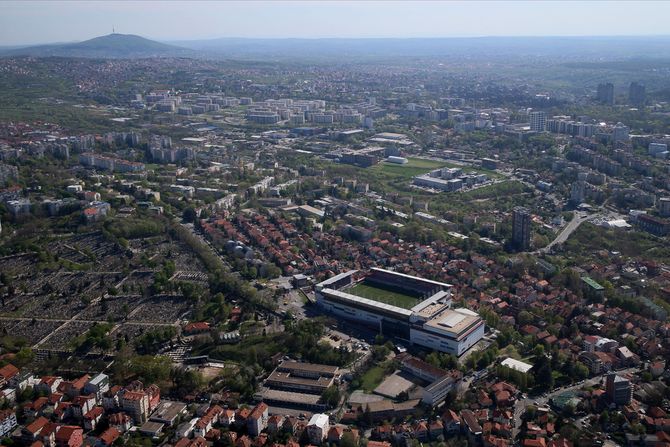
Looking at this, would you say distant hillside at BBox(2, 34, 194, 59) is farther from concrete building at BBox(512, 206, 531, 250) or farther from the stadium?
the stadium

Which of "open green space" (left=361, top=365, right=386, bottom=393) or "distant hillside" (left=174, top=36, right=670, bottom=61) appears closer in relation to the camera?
"open green space" (left=361, top=365, right=386, bottom=393)

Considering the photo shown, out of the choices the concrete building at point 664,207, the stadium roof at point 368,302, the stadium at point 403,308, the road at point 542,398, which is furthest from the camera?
the concrete building at point 664,207

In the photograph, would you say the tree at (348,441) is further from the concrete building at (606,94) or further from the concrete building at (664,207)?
the concrete building at (606,94)

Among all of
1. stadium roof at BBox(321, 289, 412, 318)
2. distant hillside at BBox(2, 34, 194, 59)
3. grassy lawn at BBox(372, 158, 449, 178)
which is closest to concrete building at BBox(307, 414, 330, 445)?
stadium roof at BBox(321, 289, 412, 318)

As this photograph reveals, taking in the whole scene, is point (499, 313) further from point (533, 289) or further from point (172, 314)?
point (172, 314)

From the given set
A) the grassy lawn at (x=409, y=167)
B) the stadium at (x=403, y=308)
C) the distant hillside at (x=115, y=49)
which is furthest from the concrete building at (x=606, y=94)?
the distant hillside at (x=115, y=49)

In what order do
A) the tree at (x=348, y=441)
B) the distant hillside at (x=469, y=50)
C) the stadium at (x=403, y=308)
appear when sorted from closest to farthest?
the tree at (x=348, y=441) < the stadium at (x=403, y=308) < the distant hillside at (x=469, y=50)

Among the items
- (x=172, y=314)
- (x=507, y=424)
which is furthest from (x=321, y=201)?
(x=507, y=424)
